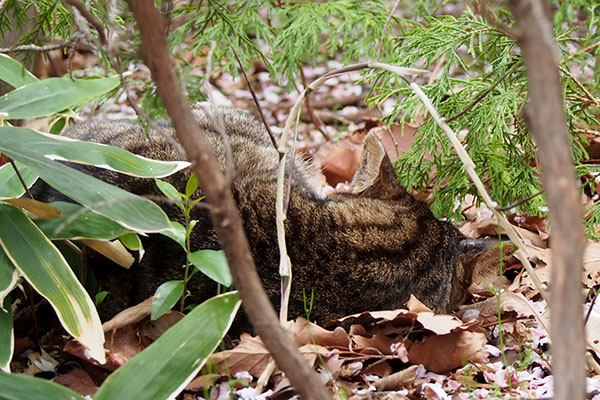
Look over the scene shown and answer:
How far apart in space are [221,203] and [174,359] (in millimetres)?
728

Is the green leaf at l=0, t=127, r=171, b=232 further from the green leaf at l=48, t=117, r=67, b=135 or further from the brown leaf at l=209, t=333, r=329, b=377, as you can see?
the green leaf at l=48, t=117, r=67, b=135

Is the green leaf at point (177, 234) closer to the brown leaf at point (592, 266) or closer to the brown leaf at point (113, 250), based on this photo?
the brown leaf at point (113, 250)

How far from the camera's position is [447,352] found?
2537mm

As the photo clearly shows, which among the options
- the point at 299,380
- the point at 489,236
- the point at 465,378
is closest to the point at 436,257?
the point at 465,378

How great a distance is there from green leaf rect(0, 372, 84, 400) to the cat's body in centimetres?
79

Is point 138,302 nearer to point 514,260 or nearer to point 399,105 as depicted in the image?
point 399,105

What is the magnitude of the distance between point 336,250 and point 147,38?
1.37 m

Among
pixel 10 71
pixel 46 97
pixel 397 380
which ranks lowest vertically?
pixel 397 380

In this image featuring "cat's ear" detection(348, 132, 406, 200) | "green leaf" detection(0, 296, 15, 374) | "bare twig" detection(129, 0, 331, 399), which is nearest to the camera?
"bare twig" detection(129, 0, 331, 399)

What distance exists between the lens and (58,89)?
2.88m

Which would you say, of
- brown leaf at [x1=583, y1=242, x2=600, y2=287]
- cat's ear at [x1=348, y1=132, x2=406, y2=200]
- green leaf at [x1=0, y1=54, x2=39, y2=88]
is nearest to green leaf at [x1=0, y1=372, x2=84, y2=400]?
green leaf at [x1=0, y1=54, x2=39, y2=88]

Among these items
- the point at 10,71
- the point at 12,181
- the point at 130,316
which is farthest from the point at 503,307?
the point at 10,71

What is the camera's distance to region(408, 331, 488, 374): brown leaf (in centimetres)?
253

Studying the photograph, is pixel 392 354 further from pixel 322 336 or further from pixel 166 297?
pixel 166 297
